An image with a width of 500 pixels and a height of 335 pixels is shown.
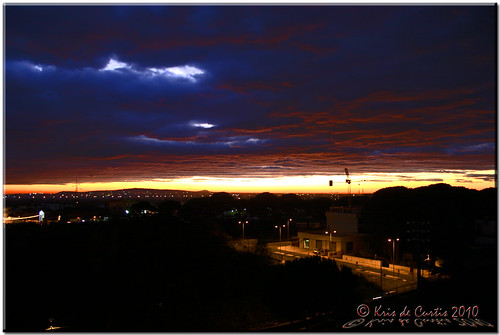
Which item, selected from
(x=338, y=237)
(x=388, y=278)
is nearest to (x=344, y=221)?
(x=338, y=237)

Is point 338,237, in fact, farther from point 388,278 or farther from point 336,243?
point 388,278

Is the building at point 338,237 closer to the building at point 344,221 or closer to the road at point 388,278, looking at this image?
the building at point 344,221

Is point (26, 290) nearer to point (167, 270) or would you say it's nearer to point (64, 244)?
point (64, 244)

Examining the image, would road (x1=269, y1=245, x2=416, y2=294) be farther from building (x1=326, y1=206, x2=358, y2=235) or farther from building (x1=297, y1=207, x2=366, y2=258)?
building (x1=326, y1=206, x2=358, y2=235)

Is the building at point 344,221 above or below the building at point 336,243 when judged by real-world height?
above

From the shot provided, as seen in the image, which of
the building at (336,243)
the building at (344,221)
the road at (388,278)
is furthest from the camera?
the building at (344,221)

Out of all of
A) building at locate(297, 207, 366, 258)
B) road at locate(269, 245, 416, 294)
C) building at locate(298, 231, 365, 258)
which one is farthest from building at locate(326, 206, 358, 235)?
road at locate(269, 245, 416, 294)

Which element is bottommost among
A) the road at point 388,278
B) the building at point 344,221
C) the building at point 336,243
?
the road at point 388,278

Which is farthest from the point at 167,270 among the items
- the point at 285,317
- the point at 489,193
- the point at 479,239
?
the point at 489,193

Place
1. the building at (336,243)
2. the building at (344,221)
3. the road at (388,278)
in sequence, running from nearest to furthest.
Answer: the road at (388,278)
the building at (336,243)
the building at (344,221)

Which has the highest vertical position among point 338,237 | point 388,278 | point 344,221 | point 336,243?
point 344,221

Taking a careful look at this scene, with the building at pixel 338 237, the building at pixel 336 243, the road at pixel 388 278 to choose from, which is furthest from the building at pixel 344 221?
the road at pixel 388 278

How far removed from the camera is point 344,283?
1157 cm

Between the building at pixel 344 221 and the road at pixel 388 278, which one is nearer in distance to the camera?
the road at pixel 388 278
